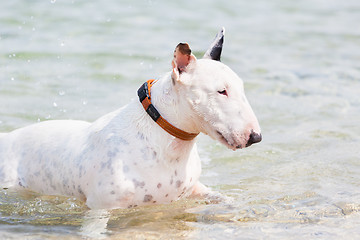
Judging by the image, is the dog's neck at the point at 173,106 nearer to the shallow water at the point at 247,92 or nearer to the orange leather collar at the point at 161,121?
the orange leather collar at the point at 161,121

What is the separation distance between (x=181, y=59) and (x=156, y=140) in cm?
56

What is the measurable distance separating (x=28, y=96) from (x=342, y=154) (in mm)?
3907

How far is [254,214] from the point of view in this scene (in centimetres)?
419

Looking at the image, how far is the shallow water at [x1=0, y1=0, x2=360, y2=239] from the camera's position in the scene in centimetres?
404

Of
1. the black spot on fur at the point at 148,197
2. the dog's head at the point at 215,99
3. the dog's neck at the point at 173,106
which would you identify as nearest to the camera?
the dog's head at the point at 215,99

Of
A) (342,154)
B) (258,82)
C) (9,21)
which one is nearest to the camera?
(342,154)

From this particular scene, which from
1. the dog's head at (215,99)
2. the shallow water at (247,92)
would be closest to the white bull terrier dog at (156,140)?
the dog's head at (215,99)

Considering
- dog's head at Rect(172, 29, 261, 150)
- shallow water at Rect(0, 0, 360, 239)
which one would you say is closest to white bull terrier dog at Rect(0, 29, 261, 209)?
dog's head at Rect(172, 29, 261, 150)

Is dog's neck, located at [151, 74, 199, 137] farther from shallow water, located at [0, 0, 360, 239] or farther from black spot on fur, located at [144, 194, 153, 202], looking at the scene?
shallow water, located at [0, 0, 360, 239]

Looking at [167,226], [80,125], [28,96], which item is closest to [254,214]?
[167,226]

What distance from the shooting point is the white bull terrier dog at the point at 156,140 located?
11.8 ft

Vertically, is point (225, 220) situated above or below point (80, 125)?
below

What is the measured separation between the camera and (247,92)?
788cm

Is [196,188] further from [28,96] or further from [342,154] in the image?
[28,96]
